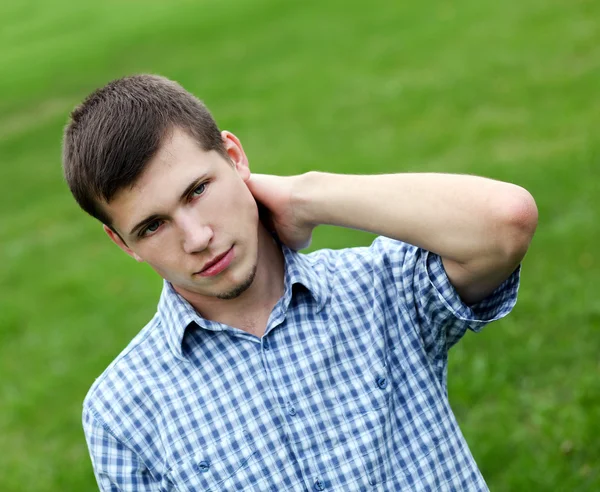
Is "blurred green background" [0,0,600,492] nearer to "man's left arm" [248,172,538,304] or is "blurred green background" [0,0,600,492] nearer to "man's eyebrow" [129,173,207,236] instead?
"man's left arm" [248,172,538,304]

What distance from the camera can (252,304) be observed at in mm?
2723

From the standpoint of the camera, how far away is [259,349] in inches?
104

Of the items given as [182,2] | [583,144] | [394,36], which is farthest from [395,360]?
[182,2]

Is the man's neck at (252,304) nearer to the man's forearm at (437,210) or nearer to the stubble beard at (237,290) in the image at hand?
the stubble beard at (237,290)

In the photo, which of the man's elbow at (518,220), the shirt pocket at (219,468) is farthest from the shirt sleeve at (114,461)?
the man's elbow at (518,220)

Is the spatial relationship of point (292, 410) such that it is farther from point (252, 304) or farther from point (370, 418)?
point (252, 304)

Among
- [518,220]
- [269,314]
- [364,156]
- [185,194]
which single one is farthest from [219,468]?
[364,156]

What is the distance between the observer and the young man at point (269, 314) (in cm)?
252

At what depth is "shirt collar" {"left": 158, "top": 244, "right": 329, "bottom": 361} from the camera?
8.61 feet

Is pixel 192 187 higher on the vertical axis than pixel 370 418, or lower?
higher

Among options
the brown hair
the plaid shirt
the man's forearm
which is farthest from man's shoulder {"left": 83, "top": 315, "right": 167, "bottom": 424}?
the man's forearm

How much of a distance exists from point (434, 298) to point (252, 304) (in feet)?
1.97

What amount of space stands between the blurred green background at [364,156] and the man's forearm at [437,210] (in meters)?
2.16

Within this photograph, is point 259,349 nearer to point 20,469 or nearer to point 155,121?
point 155,121
